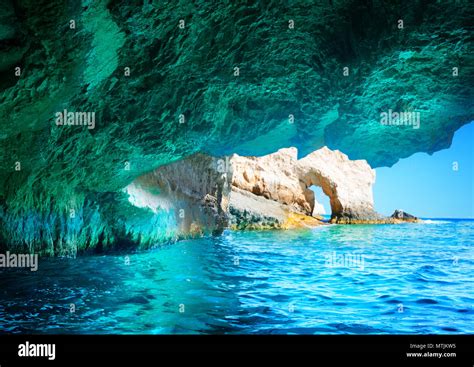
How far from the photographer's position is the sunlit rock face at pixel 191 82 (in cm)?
698

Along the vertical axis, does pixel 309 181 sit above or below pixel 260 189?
above

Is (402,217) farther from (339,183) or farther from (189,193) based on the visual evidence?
(189,193)

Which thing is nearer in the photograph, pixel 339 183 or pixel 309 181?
pixel 339 183

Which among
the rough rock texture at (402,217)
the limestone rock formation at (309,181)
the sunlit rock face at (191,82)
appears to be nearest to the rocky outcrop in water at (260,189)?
the limestone rock formation at (309,181)

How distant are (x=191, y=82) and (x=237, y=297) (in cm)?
547

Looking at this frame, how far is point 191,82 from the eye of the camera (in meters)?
9.63

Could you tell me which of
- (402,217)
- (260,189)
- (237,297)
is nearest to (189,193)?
(237,297)

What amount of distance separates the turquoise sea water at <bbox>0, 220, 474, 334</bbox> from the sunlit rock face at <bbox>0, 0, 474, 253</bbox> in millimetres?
2780

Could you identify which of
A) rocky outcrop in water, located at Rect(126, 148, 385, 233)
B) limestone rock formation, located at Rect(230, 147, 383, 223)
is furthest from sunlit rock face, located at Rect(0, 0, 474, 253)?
limestone rock formation, located at Rect(230, 147, 383, 223)

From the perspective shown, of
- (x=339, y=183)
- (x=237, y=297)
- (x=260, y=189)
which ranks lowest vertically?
(x=237, y=297)

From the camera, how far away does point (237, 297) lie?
7.31 metres

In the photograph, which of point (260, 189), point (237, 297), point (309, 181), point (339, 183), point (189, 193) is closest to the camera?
point (237, 297)

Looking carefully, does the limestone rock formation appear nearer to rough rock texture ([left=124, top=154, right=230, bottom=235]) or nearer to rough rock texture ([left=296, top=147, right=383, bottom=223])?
rough rock texture ([left=296, top=147, right=383, bottom=223])

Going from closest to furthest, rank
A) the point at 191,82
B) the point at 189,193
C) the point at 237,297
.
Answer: the point at 237,297, the point at 191,82, the point at 189,193
